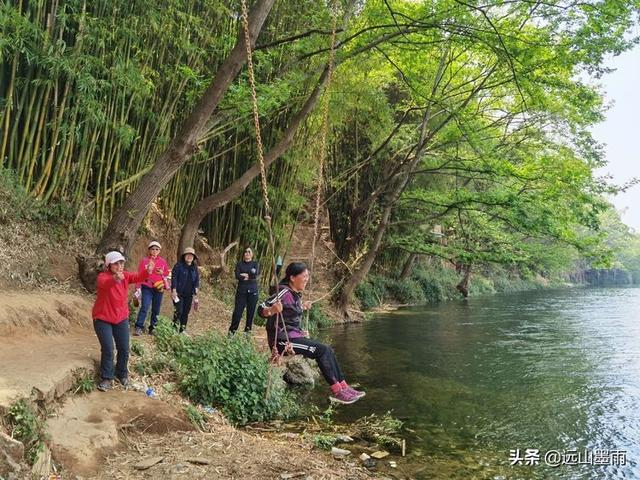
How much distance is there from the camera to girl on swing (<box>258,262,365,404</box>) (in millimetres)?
4527

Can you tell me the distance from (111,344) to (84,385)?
406 millimetres

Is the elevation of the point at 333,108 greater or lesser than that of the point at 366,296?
greater

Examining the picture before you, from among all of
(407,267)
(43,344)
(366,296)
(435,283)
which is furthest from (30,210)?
(435,283)

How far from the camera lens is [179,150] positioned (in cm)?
668

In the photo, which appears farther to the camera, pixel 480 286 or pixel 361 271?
pixel 480 286

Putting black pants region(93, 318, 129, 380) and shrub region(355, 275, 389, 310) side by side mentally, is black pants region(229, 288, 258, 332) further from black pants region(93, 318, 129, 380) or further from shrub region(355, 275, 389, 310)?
shrub region(355, 275, 389, 310)

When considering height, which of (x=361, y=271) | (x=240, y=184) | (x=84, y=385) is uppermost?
(x=240, y=184)

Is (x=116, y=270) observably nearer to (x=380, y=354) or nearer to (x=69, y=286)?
(x=69, y=286)

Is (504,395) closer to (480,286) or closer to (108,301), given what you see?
(108,301)

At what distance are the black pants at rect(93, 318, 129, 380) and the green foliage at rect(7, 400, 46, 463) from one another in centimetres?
118

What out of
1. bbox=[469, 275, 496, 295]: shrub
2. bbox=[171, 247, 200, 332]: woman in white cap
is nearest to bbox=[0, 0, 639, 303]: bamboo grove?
bbox=[171, 247, 200, 332]: woman in white cap

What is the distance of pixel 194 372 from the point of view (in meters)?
5.21

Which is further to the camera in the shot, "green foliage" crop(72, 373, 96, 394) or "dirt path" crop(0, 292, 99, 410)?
"green foliage" crop(72, 373, 96, 394)

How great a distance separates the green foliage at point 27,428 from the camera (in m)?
2.98
